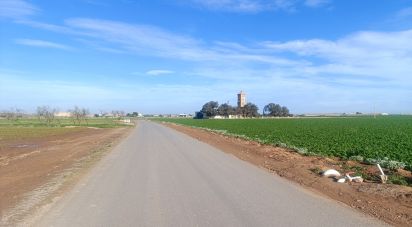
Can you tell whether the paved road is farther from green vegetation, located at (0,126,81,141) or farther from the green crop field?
green vegetation, located at (0,126,81,141)

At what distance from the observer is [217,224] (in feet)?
23.3

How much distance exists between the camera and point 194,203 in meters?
9.00

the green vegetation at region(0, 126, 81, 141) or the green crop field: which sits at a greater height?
the green vegetation at region(0, 126, 81, 141)

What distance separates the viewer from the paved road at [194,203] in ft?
24.4

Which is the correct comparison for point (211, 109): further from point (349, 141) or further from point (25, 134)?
point (349, 141)

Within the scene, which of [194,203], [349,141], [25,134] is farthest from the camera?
[25,134]

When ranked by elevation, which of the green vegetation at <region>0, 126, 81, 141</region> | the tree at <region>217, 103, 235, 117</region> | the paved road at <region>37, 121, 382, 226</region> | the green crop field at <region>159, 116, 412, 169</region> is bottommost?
the green crop field at <region>159, 116, 412, 169</region>

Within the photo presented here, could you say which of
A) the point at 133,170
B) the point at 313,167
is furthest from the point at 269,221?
the point at 313,167

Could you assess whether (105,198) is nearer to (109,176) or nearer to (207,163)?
(109,176)

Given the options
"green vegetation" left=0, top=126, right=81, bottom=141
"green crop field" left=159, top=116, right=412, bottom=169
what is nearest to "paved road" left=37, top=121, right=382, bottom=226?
"green crop field" left=159, top=116, right=412, bottom=169

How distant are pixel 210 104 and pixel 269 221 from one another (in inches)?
7551

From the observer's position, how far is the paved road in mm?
7434

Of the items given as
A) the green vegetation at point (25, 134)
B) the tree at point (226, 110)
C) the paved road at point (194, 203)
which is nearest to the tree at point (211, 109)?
the tree at point (226, 110)

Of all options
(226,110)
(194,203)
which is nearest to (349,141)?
(194,203)
